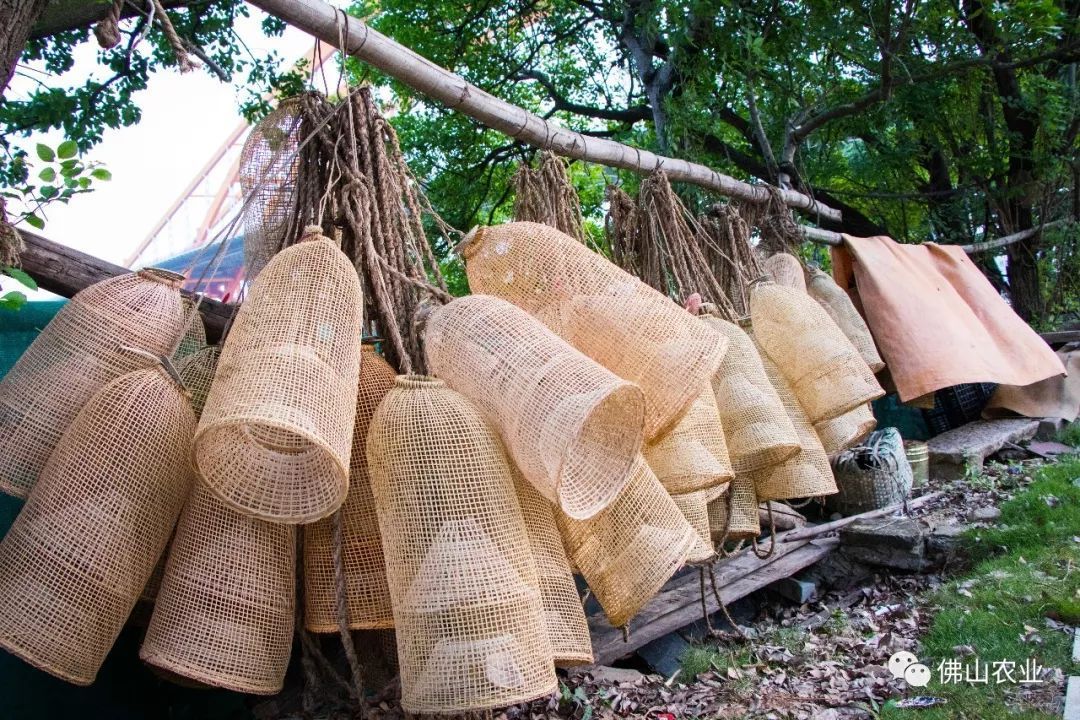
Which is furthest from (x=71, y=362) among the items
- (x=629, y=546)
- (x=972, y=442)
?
(x=972, y=442)

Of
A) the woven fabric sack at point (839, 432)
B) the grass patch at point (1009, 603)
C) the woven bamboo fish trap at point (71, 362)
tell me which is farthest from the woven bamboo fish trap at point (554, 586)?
the grass patch at point (1009, 603)

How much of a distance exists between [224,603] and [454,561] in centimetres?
38

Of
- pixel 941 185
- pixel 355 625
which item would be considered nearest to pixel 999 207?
pixel 941 185

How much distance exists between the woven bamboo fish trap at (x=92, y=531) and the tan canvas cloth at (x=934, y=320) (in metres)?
3.73

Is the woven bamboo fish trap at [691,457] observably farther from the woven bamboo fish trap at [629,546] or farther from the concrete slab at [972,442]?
the concrete slab at [972,442]

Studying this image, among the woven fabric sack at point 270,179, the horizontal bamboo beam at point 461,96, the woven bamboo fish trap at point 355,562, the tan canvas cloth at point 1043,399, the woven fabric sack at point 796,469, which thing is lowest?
the tan canvas cloth at point 1043,399

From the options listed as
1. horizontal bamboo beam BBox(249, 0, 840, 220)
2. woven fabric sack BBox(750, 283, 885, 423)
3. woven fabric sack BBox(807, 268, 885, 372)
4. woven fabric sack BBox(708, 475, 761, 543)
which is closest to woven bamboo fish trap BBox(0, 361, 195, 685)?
horizontal bamboo beam BBox(249, 0, 840, 220)

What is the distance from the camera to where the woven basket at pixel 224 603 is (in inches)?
49.8

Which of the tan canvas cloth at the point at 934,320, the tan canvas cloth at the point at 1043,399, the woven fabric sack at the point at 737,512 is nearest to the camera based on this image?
the woven fabric sack at the point at 737,512

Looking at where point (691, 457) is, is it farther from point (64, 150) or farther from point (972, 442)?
point (972, 442)

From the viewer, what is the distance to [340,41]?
1.78m

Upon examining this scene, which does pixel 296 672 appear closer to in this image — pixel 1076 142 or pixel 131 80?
pixel 131 80

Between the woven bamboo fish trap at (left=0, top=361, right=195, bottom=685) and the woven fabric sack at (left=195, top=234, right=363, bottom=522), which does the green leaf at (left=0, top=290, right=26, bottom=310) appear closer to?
the woven bamboo fish trap at (left=0, top=361, right=195, bottom=685)

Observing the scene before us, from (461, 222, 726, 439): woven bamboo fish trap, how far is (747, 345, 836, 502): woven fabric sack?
0.95 metres
